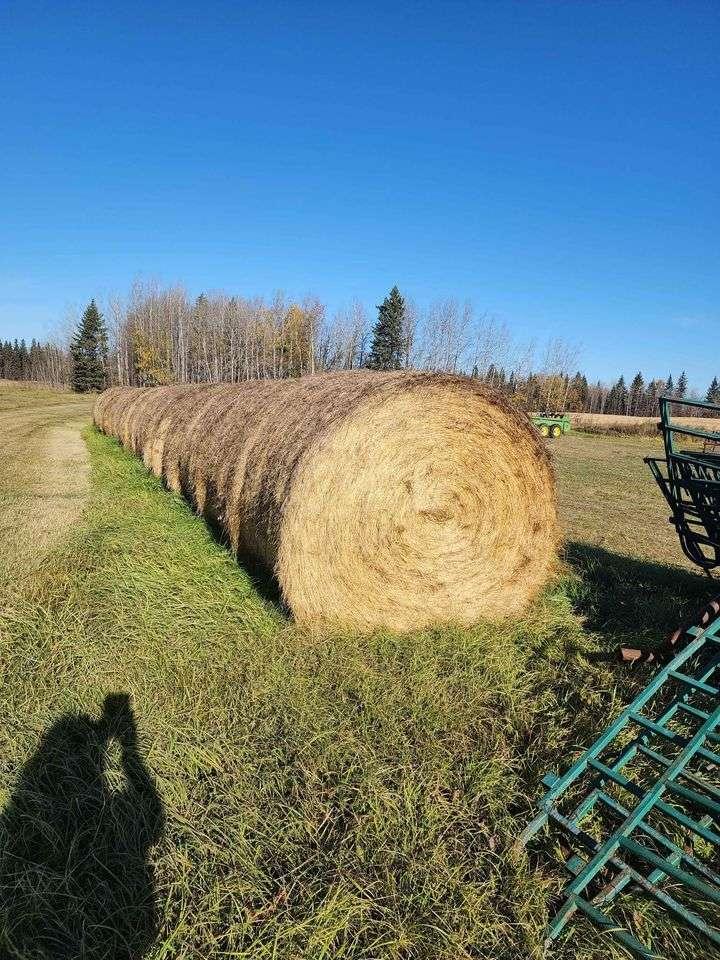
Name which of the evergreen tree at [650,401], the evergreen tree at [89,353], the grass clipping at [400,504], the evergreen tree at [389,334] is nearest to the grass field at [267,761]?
the grass clipping at [400,504]

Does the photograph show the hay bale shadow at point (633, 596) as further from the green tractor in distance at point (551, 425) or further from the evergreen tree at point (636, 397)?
the evergreen tree at point (636, 397)

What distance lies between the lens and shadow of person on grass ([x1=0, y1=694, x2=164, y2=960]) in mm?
2176

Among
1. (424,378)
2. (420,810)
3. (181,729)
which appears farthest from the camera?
(424,378)

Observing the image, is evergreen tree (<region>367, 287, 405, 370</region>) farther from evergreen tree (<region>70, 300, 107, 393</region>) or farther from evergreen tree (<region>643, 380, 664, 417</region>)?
evergreen tree (<region>643, 380, 664, 417</region>)

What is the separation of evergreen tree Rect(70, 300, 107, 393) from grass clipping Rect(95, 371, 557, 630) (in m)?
65.8

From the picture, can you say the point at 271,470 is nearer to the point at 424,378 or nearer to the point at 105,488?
the point at 424,378

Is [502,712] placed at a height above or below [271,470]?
below

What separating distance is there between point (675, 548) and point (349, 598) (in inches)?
220

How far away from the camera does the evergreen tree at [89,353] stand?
63.4 meters

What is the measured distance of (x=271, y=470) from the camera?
5109 mm

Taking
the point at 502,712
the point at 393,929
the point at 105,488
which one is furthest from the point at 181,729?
the point at 105,488

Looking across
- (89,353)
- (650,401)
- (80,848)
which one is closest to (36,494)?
(80,848)

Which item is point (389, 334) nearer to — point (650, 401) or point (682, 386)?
point (650, 401)

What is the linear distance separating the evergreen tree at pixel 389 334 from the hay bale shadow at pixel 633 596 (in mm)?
55839
